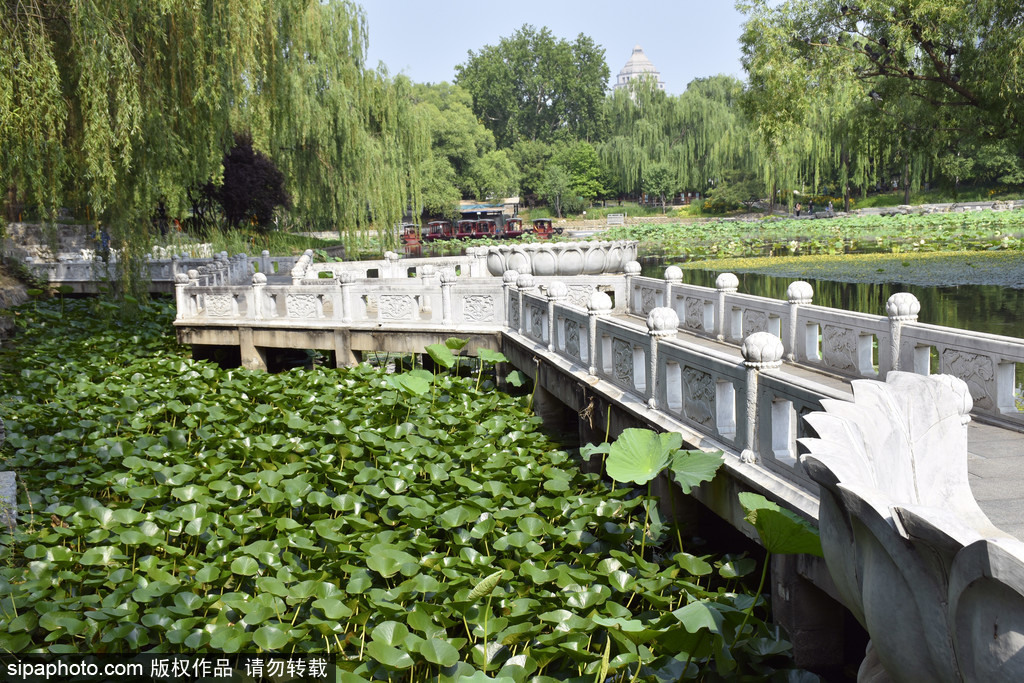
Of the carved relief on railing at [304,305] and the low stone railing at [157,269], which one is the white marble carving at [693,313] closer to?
the carved relief on railing at [304,305]

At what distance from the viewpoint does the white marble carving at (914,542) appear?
5.92 ft

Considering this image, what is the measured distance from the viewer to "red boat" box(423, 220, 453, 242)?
4050 cm

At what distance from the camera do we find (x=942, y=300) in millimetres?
16609

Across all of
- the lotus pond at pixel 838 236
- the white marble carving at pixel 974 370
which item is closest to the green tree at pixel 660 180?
the lotus pond at pixel 838 236

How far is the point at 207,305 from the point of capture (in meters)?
14.2

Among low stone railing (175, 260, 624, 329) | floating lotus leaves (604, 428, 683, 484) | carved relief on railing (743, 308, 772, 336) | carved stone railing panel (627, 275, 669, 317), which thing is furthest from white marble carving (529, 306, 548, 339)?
floating lotus leaves (604, 428, 683, 484)

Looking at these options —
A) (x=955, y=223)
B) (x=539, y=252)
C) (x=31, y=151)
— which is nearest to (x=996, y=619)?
(x=31, y=151)

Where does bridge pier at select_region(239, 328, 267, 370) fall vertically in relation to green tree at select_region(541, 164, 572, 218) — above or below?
below

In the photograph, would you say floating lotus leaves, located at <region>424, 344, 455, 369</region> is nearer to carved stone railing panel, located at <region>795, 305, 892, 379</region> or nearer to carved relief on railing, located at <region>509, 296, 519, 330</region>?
carved relief on railing, located at <region>509, 296, 519, 330</region>

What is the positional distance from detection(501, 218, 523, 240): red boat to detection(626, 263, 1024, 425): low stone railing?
30.0 metres

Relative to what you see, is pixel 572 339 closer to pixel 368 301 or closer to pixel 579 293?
pixel 579 293

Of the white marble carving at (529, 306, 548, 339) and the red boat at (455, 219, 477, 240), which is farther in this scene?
the red boat at (455, 219, 477, 240)

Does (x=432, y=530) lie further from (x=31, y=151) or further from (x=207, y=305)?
(x=207, y=305)

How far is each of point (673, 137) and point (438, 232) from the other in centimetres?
2658
